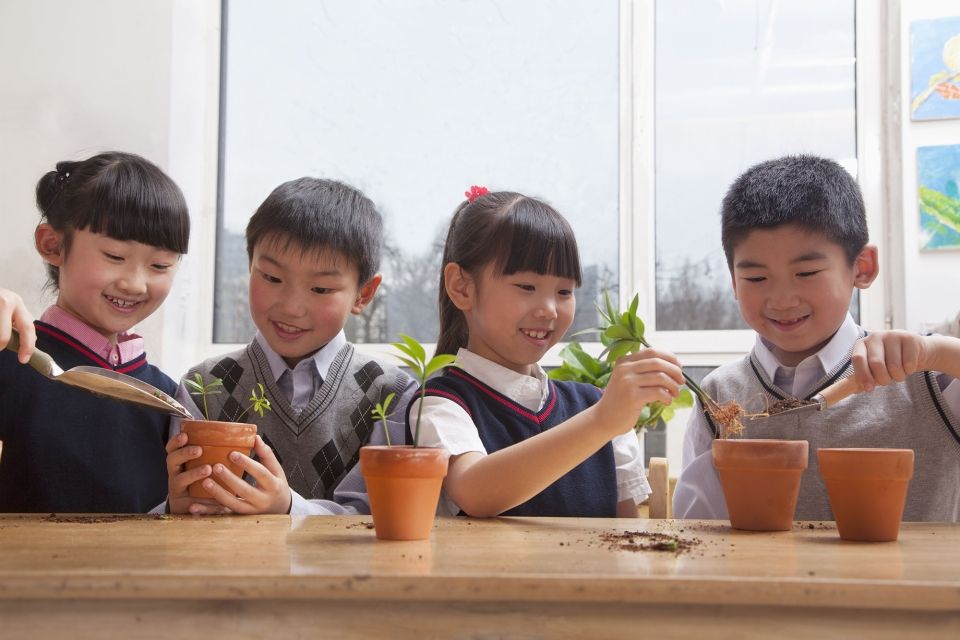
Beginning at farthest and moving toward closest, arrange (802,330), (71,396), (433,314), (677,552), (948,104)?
1. (433,314)
2. (948,104)
3. (71,396)
4. (802,330)
5. (677,552)

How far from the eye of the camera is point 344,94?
384 cm

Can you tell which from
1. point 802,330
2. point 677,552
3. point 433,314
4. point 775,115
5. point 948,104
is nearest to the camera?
point 677,552

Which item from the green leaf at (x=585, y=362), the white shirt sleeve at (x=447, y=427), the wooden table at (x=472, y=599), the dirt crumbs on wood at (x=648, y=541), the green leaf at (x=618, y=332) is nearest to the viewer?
the wooden table at (x=472, y=599)

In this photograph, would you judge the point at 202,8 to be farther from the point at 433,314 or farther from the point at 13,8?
the point at 433,314

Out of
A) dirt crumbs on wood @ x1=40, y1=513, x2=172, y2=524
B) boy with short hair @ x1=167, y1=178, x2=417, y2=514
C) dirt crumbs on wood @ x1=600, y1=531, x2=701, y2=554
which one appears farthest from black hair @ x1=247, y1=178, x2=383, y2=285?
dirt crumbs on wood @ x1=600, y1=531, x2=701, y2=554

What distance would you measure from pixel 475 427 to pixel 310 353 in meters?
0.47

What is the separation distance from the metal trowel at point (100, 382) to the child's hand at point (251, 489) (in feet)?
0.41

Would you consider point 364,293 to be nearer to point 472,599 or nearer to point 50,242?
point 50,242

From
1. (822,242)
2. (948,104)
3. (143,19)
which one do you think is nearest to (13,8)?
(143,19)

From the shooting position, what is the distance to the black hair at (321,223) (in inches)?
68.7

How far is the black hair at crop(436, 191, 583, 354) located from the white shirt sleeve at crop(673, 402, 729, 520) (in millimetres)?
383

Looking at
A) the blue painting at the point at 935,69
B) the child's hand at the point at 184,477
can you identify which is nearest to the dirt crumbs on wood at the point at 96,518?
the child's hand at the point at 184,477

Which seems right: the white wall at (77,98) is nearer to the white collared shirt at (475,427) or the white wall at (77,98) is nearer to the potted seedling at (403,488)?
the white collared shirt at (475,427)

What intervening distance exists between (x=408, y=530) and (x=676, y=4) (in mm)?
3162
